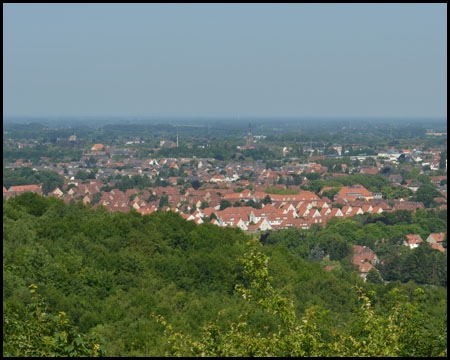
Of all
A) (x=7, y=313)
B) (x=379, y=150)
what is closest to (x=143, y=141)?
(x=379, y=150)

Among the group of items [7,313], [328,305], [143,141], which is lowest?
[143,141]

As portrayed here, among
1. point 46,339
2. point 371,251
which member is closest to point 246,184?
point 371,251

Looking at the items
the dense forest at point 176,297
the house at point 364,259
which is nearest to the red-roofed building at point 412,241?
the house at point 364,259

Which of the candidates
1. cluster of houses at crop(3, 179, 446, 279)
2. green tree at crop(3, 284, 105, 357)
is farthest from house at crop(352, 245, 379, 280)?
green tree at crop(3, 284, 105, 357)

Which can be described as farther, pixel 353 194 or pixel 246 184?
pixel 246 184

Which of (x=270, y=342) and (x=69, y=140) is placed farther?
(x=69, y=140)

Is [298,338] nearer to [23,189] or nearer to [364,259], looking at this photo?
[364,259]

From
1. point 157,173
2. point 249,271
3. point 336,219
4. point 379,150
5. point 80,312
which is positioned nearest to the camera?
point 249,271

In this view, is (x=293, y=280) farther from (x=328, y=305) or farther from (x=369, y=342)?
(x=369, y=342)
